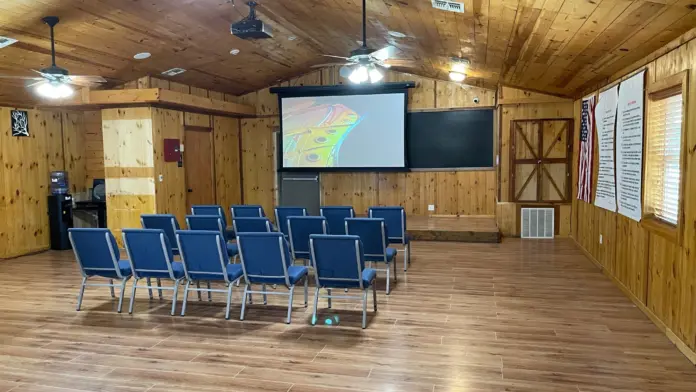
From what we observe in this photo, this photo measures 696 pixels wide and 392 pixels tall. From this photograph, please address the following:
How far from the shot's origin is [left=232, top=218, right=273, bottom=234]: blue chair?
586cm

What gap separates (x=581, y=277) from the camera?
6047 millimetres

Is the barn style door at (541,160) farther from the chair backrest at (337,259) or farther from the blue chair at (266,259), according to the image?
the blue chair at (266,259)

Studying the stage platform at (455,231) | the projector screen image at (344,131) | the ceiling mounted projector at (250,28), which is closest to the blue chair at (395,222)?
the stage platform at (455,231)

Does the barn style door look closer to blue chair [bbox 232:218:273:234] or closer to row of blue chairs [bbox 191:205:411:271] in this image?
row of blue chairs [bbox 191:205:411:271]

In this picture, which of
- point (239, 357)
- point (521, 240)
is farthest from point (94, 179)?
point (521, 240)

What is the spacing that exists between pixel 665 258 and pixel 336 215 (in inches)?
146

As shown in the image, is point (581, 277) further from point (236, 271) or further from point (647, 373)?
point (236, 271)

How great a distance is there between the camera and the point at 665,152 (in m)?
4.36

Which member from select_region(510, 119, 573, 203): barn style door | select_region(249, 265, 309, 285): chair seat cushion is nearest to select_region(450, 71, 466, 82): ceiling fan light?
select_region(510, 119, 573, 203): barn style door

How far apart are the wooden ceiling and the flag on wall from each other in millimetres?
410

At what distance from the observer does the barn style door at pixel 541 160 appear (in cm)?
867

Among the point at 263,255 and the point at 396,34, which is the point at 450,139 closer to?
the point at 396,34

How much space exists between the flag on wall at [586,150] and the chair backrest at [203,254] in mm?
5180

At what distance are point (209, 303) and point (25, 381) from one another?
193 centimetres
